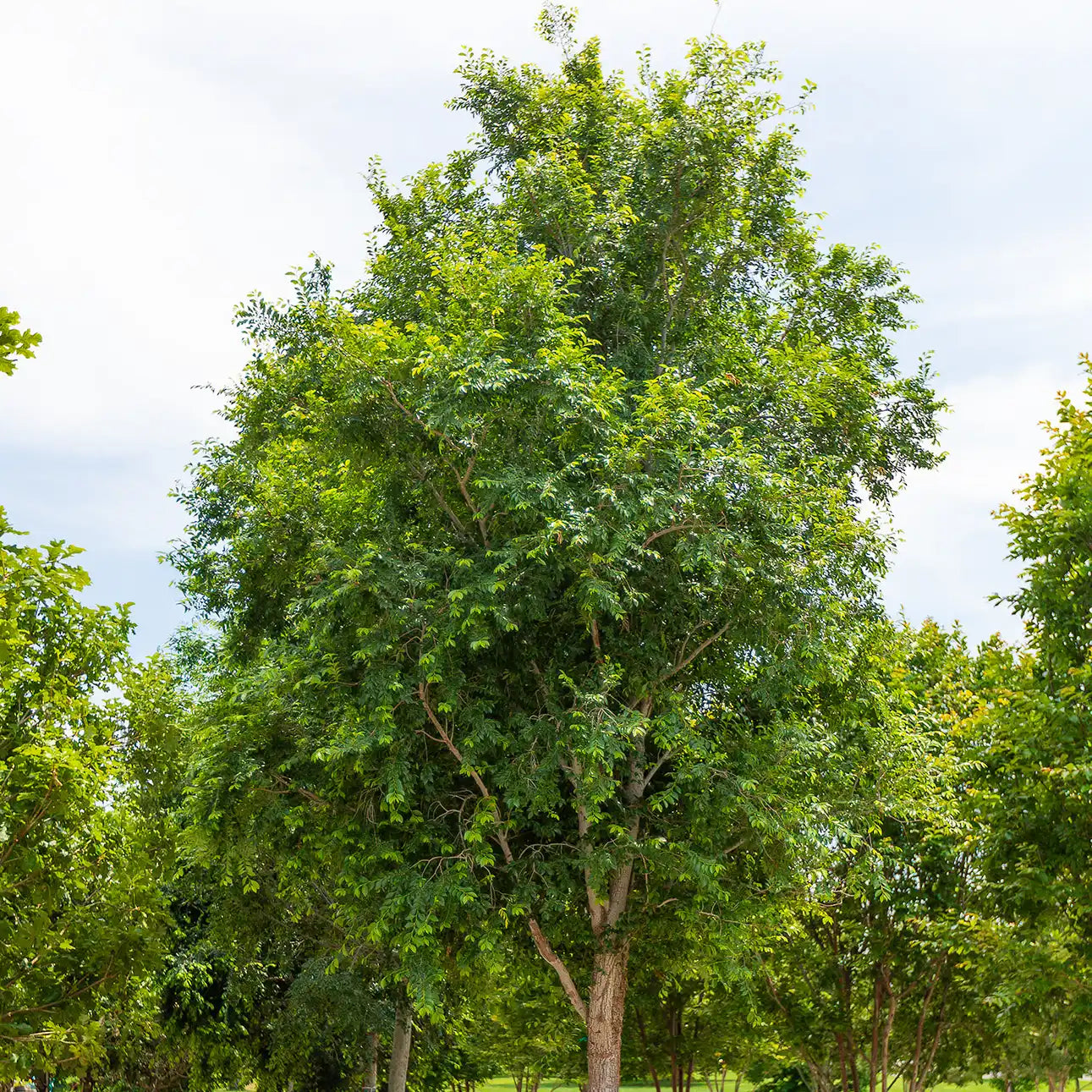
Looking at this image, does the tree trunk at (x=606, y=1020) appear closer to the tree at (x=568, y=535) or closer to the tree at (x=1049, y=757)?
the tree at (x=568, y=535)

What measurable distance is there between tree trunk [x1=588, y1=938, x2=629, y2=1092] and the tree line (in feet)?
0.26

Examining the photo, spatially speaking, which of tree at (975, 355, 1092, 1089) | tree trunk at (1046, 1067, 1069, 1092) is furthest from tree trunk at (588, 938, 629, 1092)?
tree trunk at (1046, 1067, 1069, 1092)

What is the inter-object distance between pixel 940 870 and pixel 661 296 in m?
12.2

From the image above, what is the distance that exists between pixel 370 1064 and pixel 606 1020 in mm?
13227

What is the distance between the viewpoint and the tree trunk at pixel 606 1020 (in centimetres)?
1675

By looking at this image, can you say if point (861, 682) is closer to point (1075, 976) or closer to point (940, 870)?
point (1075, 976)

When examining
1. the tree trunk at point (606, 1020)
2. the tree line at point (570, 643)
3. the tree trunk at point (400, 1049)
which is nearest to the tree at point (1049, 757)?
the tree line at point (570, 643)

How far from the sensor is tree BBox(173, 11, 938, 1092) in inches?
585

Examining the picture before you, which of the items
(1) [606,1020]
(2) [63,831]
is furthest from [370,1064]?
(2) [63,831]

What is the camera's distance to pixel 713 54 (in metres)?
18.2

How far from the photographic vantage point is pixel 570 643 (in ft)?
55.0

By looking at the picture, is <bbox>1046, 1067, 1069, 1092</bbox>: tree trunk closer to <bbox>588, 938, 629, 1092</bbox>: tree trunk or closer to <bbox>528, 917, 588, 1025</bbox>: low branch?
<bbox>588, 938, 629, 1092</bbox>: tree trunk

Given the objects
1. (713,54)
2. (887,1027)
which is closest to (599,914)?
(887,1027)

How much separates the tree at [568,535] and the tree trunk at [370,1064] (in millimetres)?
11327
